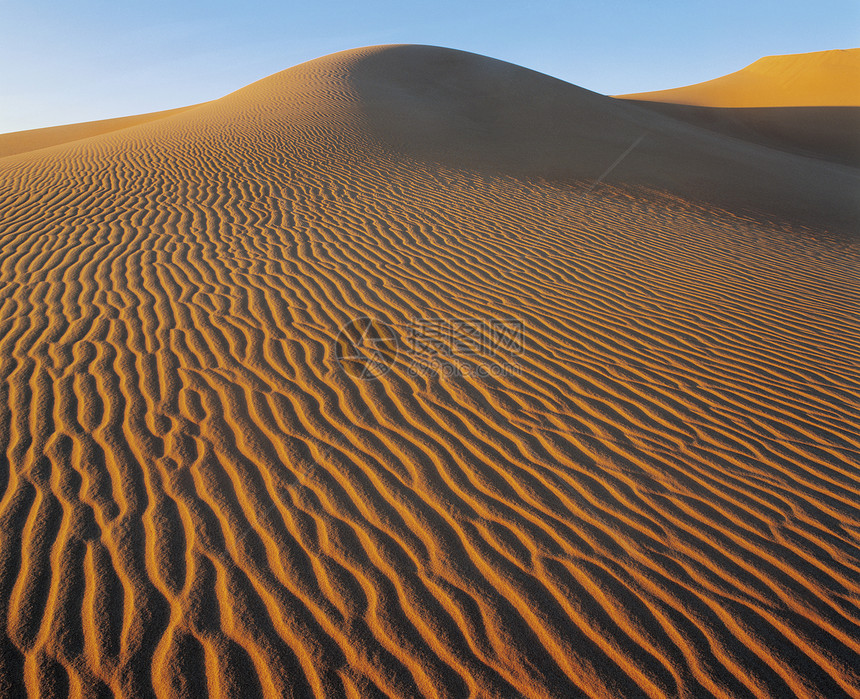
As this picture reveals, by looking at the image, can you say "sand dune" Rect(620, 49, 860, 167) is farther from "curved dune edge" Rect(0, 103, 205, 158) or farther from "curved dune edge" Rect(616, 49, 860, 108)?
"curved dune edge" Rect(0, 103, 205, 158)

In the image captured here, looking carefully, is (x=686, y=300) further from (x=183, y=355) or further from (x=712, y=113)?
(x=712, y=113)

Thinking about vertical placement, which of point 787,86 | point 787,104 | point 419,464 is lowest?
point 419,464

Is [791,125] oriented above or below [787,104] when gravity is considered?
below

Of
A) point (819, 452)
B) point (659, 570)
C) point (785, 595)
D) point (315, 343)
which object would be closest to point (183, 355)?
point (315, 343)

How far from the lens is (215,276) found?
5.70 metres

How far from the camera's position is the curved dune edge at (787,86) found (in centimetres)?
3269

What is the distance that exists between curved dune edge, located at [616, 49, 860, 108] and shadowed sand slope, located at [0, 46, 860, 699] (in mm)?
33121

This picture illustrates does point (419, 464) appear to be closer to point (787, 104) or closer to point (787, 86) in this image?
point (787, 104)

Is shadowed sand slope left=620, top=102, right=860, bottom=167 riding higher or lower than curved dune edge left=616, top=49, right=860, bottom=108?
lower

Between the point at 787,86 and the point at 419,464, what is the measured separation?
45613mm

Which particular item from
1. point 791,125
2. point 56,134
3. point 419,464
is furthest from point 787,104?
point 56,134

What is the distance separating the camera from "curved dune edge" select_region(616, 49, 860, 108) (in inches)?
1287

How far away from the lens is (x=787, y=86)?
35.8 m

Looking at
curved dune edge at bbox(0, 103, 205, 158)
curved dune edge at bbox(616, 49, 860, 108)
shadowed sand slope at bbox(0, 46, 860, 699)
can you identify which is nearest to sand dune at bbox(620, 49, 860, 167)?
curved dune edge at bbox(616, 49, 860, 108)
